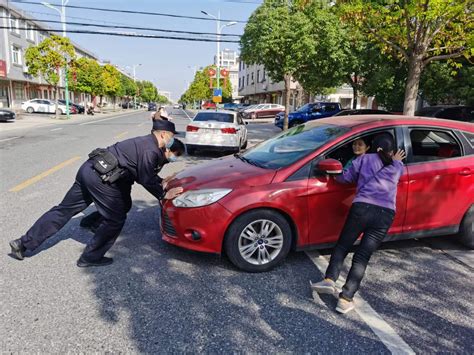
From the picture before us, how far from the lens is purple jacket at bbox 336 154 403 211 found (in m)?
3.12

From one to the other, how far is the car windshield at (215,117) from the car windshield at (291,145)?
256 inches

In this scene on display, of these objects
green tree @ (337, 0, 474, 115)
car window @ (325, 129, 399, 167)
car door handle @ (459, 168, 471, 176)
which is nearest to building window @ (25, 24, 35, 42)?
A: green tree @ (337, 0, 474, 115)

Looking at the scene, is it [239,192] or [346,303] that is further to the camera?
[239,192]

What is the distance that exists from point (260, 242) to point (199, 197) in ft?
2.42

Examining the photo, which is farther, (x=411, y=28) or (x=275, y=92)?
(x=275, y=92)

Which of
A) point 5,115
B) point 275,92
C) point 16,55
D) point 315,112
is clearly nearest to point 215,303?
point 315,112

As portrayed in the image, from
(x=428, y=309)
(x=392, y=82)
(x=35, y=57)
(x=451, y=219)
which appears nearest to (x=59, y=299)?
(x=428, y=309)

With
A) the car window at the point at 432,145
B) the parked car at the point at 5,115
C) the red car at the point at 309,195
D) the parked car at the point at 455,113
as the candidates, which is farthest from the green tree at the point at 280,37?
the parked car at the point at 5,115

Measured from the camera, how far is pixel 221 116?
11547 mm

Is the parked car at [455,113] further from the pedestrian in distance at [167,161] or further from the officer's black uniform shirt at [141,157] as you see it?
the officer's black uniform shirt at [141,157]

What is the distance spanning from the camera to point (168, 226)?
152 inches

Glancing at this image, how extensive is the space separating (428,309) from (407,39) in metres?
7.80

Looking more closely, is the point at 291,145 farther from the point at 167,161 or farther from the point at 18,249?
the point at 18,249

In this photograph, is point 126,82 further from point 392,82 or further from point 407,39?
point 407,39
